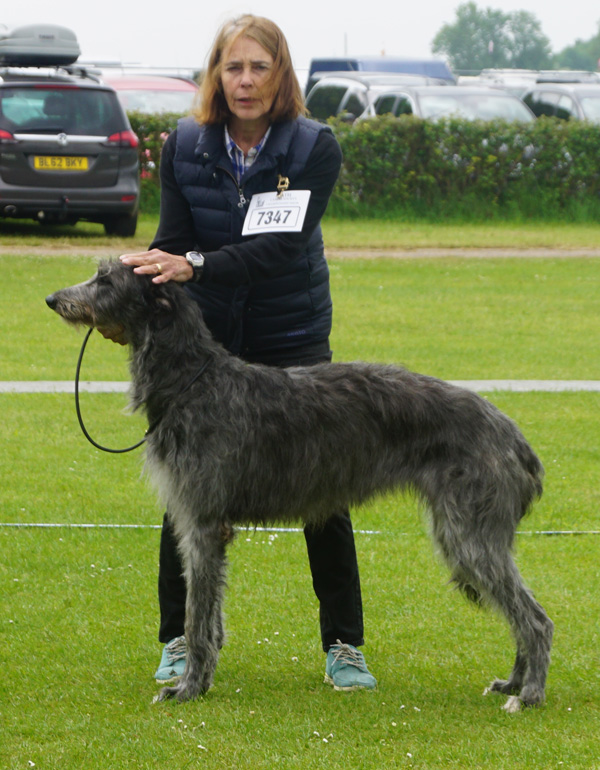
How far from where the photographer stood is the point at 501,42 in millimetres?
147000

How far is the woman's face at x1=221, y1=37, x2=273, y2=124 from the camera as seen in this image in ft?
15.0

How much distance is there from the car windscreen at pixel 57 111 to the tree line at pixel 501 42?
5131 inches

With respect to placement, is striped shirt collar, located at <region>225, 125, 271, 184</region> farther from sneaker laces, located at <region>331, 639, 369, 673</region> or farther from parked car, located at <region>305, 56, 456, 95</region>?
parked car, located at <region>305, 56, 456, 95</region>

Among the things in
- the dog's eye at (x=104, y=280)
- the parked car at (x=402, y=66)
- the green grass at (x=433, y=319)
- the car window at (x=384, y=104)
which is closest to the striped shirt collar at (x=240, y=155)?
the dog's eye at (x=104, y=280)

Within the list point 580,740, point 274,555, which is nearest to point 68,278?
point 274,555

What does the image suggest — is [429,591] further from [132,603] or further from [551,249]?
[551,249]

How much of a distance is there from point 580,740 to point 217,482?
1.71m

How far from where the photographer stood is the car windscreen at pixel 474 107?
21.5 metres

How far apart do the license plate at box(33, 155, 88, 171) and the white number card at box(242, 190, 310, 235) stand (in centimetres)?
1245

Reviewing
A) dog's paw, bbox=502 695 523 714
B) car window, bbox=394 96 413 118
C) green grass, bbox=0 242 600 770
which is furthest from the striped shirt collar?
car window, bbox=394 96 413 118

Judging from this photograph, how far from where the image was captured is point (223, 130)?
15.6ft

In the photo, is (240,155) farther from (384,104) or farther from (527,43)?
(527,43)

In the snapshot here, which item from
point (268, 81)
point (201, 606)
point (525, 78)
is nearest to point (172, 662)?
point (201, 606)

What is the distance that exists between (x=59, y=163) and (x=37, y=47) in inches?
101
